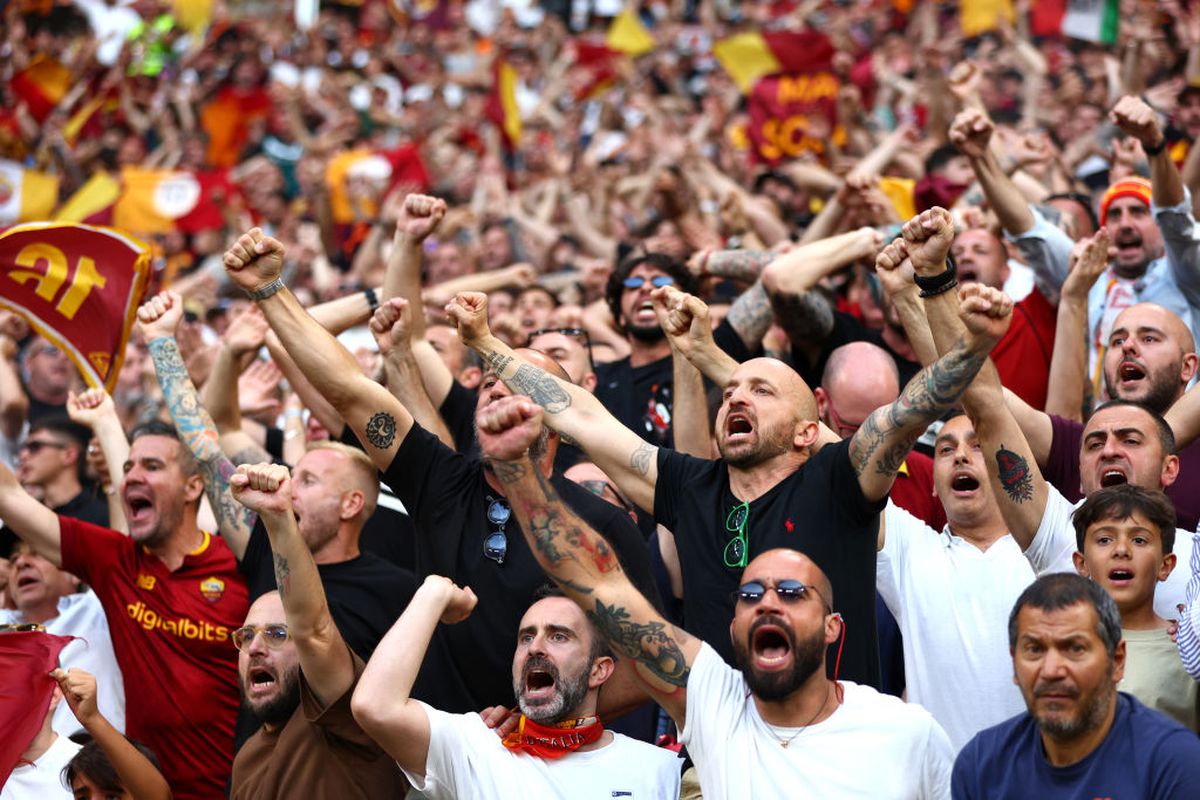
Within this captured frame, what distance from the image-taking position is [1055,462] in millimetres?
5992

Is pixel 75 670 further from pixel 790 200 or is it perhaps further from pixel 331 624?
pixel 790 200

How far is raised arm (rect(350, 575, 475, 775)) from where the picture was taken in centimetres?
473

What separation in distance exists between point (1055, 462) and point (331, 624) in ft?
8.60

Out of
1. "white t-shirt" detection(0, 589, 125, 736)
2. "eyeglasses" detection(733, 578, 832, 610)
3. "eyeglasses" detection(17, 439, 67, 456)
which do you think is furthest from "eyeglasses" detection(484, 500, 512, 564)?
"eyeglasses" detection(17, 439, 67, 456)

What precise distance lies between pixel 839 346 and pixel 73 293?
3570 millimetres

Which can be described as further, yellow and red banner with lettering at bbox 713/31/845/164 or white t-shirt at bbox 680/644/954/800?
yellow and red banner with lettering at bbox 713/31/845/164

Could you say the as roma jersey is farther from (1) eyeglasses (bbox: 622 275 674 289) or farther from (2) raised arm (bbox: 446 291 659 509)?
(1) eyeglasses (bbox: 622 275 674 289)

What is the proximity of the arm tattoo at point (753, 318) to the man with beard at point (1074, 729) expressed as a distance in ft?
9.79

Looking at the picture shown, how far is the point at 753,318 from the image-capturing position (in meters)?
7.01

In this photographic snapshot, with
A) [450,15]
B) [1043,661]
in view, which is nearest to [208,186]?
[450,15]

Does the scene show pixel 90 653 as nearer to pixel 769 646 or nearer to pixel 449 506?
pixel 449 506

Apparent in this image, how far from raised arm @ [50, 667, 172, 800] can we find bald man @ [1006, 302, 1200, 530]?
3.27 m

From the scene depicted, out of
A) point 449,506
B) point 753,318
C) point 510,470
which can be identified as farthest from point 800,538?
point 753,318

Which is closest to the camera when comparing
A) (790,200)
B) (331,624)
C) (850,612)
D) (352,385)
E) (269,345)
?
(850,612)
